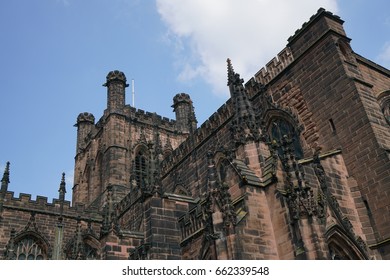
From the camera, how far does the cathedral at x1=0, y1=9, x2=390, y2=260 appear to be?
9.87 m

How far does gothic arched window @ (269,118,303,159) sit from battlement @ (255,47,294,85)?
1.92 m

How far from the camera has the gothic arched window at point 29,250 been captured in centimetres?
2277

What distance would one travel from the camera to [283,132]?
16609mm

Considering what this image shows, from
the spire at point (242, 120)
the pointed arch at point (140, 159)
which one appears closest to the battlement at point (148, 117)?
the pointed arch at point (140, 159)

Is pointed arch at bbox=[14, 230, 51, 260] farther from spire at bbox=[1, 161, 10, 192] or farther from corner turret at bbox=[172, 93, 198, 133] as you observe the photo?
corner turret at bbox=[172, 93, 198, 133]

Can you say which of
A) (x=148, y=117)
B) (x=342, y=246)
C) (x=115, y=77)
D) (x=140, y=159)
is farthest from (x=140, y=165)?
(x=342, y=246)

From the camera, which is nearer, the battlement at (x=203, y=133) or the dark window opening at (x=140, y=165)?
the battlement at (x=203, y=133)

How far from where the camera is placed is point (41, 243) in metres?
23.6

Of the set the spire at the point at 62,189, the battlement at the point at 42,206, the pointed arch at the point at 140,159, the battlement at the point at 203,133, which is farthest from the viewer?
the pointed arch at the point at 140,159

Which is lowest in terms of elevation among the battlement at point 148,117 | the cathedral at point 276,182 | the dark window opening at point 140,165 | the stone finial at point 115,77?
the cathedral at point 276,182

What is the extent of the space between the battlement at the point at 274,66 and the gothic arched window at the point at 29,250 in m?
15.1

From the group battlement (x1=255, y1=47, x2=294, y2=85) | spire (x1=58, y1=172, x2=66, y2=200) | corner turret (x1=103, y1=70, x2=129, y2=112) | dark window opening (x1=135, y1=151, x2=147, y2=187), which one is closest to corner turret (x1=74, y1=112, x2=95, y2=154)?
corner turret (x1=103, y1=70, x2=129, y2=112)

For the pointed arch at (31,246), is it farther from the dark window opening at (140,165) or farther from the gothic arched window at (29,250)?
the dark window opening at (140,165)

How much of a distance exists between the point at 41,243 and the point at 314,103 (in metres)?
16.8
